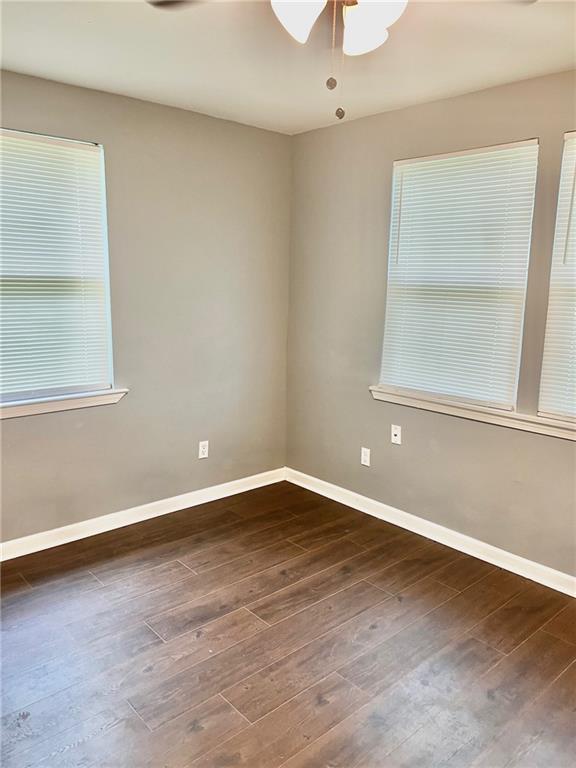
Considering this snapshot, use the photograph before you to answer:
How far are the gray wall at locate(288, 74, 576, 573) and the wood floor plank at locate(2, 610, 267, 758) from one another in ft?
4.36

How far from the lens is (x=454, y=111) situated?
272 cm

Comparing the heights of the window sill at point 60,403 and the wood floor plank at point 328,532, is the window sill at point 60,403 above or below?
above

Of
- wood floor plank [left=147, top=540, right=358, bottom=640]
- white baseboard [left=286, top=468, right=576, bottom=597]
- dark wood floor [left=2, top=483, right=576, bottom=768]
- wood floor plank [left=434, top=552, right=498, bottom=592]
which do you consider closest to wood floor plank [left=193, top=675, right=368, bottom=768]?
dark wood floor [left=2, top=483, right=576, bottom=768]

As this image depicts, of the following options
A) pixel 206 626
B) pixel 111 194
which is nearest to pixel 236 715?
pixel 206 626

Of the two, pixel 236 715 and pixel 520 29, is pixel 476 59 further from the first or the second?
pixel 236 715

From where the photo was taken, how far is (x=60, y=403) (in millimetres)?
2783

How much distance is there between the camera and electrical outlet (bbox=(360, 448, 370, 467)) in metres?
3.38

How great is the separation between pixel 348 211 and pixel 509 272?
1118 mm

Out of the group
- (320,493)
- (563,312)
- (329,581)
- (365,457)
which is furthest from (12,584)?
(563,312)

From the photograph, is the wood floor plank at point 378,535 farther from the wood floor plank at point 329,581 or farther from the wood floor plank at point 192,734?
the wood floor plank at point 192,734

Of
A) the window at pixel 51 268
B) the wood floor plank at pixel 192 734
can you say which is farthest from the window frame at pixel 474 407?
the wood floor plank at pixel 192 734

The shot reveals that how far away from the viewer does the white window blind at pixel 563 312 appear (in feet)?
7.79

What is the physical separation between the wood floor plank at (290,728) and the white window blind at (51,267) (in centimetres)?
188

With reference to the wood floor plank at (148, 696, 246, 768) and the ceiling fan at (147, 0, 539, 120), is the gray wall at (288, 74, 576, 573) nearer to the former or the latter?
the ceiling fan at (147, 0, 539, 120)
